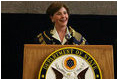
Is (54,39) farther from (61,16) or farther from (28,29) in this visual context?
(28,29)

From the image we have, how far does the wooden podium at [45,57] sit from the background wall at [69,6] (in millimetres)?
1045

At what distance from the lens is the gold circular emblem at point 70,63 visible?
953mm

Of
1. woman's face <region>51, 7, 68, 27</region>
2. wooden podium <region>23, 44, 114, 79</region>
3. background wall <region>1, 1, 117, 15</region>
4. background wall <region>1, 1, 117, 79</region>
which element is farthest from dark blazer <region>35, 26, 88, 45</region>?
background wall <region>1, 1, 117, 15</region>

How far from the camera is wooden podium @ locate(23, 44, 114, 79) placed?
949 millimetres

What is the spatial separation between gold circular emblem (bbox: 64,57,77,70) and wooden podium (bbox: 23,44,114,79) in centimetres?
8

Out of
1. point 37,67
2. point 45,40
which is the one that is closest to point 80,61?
point 37,67

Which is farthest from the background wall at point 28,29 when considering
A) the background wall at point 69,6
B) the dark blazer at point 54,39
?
the dark blazer at point 54,39

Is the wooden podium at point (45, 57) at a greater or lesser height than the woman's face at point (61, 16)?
lesser

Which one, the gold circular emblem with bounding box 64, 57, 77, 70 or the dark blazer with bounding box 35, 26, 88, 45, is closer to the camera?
the gold circular emblem with bounding box 64, 57, 77, 70

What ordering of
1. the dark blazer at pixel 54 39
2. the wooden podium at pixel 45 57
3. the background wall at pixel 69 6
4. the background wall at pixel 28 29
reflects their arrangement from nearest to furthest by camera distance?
the wooden podium at pixel 45 57, the dark blazer at pixel 54 39, the background wall at pixel 28 29, the background wall at pixel 69 6

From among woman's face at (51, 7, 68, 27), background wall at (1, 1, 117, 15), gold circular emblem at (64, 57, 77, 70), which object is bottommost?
gold circular emblem at (64, 57, 77, 70)

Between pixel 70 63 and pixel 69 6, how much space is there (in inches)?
45.0

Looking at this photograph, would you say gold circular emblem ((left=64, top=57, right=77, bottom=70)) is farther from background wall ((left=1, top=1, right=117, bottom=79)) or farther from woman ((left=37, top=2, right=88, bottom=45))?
background wall ((left=1, top=1, right=117, bottom=79))

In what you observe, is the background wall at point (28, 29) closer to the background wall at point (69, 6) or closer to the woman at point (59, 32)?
the background wall at point (69, 6)
